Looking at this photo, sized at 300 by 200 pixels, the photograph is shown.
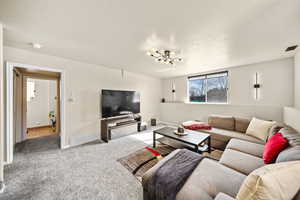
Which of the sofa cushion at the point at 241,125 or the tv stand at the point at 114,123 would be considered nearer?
the sofa cushion at the point at 241,125

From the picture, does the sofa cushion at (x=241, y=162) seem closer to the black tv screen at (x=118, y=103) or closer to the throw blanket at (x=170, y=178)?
the throw blanket at (x=170, y=178)

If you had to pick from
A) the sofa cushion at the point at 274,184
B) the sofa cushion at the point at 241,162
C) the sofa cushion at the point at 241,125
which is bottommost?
the sofa cushion at the point at 241,162

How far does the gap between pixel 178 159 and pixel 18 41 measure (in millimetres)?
3473

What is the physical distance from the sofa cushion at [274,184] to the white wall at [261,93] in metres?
3.14

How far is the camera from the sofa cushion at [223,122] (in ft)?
9.61

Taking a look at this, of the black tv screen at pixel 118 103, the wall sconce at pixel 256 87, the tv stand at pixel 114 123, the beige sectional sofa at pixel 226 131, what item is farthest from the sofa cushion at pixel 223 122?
the black tv screen at pixel 118 103

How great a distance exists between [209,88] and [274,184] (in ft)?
13.5

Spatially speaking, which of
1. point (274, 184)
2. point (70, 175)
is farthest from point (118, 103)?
point (274, 184)

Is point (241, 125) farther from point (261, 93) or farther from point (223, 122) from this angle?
point (261, 93)

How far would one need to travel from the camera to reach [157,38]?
187 centimetres

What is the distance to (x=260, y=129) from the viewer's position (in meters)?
2.33

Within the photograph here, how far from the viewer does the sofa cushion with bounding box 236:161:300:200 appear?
0.60 m

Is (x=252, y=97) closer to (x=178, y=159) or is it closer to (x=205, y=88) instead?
(x=205, y=88)

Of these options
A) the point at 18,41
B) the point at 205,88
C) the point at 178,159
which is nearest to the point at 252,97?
the point at 205,88
